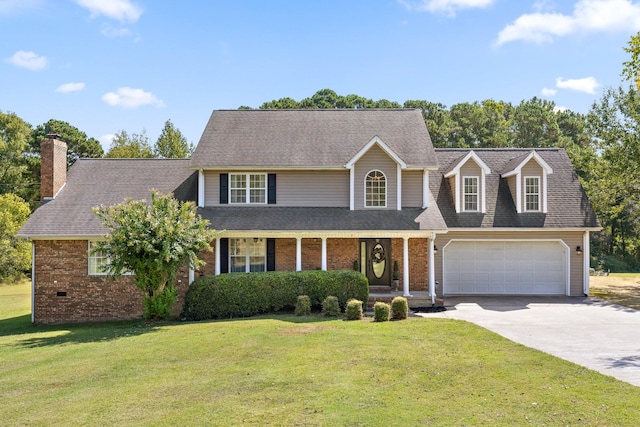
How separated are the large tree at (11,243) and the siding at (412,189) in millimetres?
29266

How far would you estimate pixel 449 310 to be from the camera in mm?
17938

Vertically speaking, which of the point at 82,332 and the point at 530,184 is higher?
the point at 530,184

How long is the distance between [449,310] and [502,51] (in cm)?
1252

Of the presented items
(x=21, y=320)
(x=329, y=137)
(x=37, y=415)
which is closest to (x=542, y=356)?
(x=37, y=415)

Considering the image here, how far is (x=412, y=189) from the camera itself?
816 inches

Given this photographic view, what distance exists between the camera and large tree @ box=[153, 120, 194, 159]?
4247 centimetres

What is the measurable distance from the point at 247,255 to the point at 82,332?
21.8 ft

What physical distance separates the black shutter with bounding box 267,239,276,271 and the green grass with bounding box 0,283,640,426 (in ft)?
19.0

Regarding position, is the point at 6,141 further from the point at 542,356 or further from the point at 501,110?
the point at 501,110

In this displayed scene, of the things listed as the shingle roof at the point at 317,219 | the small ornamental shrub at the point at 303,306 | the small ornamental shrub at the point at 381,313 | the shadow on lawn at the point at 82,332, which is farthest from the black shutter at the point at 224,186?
the small ornamental shrub at the point at 381,313

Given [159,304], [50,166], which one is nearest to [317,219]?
[159,304]

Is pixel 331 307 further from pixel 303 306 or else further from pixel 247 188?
pixel 247 188

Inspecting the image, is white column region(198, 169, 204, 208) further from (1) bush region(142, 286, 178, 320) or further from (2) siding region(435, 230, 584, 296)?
(2) siding region(435, 230, 584, 296)

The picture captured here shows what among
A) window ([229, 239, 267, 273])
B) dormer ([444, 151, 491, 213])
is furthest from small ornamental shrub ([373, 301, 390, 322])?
dormer ([444, 151, 491, 213])
